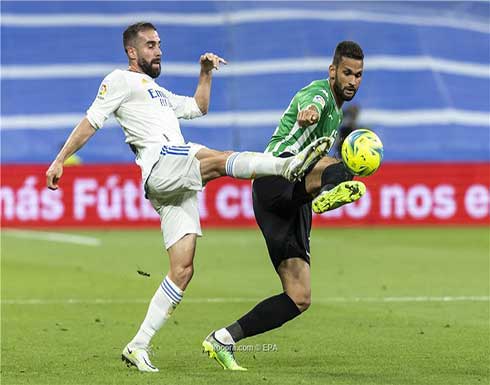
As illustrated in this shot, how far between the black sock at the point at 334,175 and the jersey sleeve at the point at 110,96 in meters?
1.60

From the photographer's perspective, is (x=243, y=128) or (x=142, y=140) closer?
(x=142, y=140)

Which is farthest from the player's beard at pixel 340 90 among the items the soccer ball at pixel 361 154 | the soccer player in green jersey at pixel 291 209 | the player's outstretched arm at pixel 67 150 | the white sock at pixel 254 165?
the player's outstretched arm at pixel 67 150

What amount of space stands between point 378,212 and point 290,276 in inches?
565

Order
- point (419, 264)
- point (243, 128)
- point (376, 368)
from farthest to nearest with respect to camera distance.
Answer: point (243, 128) → point (419, 264) → point (376, 368)

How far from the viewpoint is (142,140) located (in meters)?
8.49

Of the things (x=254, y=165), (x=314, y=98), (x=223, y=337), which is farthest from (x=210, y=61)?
(x=223, y=337)

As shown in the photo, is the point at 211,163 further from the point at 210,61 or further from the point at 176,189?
the point at 210,61

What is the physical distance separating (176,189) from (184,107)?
0.96 m

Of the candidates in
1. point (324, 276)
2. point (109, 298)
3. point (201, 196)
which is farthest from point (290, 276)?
point (201, 196)

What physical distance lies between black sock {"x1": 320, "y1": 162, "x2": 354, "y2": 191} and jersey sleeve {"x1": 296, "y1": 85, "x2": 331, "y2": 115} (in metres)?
0.38

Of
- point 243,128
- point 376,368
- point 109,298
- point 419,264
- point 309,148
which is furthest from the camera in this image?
point 243,128

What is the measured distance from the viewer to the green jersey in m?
8.29

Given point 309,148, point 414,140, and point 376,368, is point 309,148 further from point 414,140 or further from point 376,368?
point 414,140

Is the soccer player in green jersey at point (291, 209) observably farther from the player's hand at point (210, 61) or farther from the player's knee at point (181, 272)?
the player's hand at point (210, 61)
